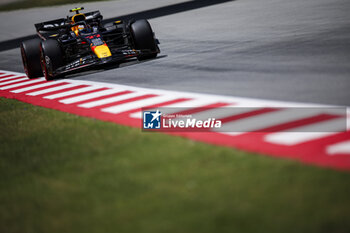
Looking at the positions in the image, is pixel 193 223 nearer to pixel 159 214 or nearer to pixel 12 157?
pixel 159 214

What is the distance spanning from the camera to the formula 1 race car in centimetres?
1159

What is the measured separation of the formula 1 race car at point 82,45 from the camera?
38.0ft

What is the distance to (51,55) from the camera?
38.2 feet

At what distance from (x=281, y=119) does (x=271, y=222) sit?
9.29ft

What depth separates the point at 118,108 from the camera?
8195mm

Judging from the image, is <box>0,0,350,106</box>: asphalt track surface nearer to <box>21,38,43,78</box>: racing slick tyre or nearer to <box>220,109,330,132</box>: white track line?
<box>220,109,330,132</box>: white track line

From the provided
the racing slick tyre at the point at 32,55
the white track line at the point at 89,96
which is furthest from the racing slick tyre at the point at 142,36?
the white track line at the point at 89,96

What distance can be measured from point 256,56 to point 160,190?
6.89 m

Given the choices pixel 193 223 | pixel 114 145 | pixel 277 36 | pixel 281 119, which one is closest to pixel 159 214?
pixel 193 223

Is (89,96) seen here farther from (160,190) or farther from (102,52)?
(160,190)

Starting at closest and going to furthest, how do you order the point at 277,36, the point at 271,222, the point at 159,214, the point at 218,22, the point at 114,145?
the point at 271,222 < the point at 159,214 < the point at 114,145 < the point at 277,36 < the point at 218,22

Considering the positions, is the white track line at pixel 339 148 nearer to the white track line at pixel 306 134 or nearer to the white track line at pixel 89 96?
→ the white track line at pixel 306 134

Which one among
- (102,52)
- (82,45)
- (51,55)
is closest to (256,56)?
(102,52)

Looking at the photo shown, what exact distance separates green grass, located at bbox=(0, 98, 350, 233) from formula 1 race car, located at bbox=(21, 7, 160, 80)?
5.44m
